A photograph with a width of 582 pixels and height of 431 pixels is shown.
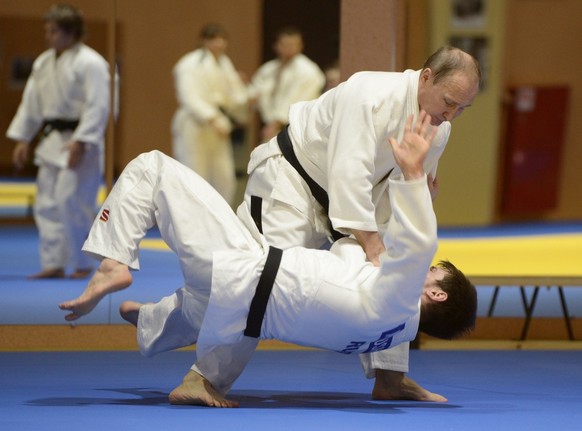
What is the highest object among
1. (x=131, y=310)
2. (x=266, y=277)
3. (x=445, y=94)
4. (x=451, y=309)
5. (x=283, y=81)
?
(x=445, y=94)

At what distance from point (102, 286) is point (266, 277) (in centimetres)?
54

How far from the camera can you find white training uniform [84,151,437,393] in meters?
3.52

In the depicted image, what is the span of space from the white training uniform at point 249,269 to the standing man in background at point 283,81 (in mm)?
2099

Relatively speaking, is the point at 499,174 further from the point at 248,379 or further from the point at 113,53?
the point at 248,379

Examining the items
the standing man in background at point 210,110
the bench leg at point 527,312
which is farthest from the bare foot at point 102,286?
the bench leg at point 527,312

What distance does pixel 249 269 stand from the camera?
3688mm

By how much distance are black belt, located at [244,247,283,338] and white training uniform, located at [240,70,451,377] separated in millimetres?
275

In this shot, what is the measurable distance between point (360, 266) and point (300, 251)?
202mm

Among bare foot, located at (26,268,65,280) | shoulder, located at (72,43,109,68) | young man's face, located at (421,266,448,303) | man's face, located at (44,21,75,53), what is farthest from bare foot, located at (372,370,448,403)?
man's face, located at (44,21,75,53)

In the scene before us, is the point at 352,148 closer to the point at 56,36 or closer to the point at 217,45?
the point at 217,45

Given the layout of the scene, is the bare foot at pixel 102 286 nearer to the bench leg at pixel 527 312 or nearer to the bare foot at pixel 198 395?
the bare foot at pixel 198 395

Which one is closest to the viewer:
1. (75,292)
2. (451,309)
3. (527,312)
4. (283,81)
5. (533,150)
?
(451,309)

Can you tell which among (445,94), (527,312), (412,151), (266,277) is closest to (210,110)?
(527,312)

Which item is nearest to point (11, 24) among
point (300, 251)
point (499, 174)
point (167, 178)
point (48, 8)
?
point (48, 8)
